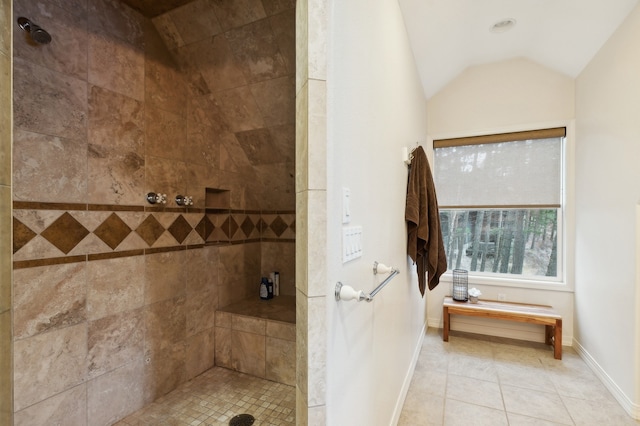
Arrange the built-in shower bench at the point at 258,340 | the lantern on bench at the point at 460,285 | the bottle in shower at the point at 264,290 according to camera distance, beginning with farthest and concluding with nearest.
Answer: the lantern on bench at the point at 460,285
the bottle in shower at the point at 264,290
the built-in shower bench at the point at 258,340

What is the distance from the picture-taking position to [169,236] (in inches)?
82.5

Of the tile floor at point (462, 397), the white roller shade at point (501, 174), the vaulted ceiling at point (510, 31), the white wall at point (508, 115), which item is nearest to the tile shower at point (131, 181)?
the tile floor at point (462, 397)

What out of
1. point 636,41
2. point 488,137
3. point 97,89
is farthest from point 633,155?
point 97,89

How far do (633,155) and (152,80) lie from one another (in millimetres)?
3185

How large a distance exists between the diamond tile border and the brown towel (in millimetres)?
1583

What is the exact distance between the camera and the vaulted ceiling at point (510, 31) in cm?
204

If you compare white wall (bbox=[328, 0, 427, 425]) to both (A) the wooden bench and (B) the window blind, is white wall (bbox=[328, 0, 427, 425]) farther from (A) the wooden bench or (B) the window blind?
(B) the window blind

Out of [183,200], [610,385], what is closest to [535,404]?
[610,385]

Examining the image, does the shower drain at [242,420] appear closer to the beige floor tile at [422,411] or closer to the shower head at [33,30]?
the beige floor tile at [422,411]

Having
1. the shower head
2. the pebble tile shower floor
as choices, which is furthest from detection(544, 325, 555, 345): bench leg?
the shower head

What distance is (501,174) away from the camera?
312 centimetres

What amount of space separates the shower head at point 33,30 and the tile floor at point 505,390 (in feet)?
9.28

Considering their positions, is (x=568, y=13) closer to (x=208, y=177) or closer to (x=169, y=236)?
(x=208, y=177)

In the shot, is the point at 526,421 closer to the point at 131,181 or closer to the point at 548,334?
the point at 548,334
